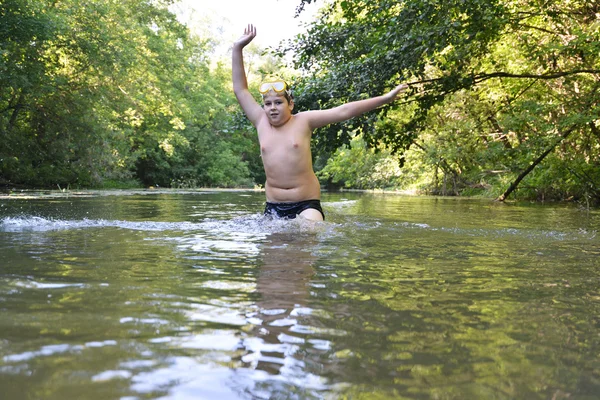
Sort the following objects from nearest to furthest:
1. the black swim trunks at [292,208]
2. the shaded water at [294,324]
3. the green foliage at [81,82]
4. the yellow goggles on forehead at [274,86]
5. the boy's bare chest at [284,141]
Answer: the shaded water at [294,324]
the yellow goggles on forehead at [274,86]
the boy's bare chest at [284,141]
the black swim trunks at [292,208]
the green foliage at [81,82]

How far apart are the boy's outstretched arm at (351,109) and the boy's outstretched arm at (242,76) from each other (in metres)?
0.63

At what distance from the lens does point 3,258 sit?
362 centimetres

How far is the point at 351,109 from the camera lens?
231 inches

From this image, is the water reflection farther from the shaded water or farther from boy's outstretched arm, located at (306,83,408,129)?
boy's outstretched arm, located at (306,83,408,129)

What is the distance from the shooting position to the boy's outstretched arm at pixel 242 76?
605 centimetres

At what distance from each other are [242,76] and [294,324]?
457 centimetres

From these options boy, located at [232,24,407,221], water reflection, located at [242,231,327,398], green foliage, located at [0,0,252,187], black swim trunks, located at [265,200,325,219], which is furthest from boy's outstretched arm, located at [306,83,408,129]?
green foliage, located at [0,0,252,187]

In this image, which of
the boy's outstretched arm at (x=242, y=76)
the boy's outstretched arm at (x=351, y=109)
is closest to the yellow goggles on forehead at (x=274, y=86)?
the boy's outstretched arm at (x=242, y=76)

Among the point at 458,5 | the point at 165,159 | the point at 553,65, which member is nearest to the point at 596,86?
the point at 553,65

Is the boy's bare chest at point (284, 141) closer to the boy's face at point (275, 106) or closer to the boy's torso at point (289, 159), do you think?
the boy's torso at point (289, 159)

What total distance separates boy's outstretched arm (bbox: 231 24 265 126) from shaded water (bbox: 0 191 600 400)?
2480mm

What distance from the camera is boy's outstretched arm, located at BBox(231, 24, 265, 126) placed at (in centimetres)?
605

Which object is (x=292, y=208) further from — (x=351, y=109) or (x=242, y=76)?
(x=242, y=76)

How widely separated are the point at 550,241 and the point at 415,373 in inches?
165
